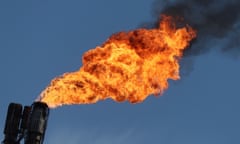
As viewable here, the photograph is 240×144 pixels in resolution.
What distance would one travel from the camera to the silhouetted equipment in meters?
29.0

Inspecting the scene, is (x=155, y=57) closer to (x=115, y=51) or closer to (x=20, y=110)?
(x=115, y=51)

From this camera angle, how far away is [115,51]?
3425 centimetres

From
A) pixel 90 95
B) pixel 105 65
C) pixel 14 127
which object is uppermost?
pixel 105 65

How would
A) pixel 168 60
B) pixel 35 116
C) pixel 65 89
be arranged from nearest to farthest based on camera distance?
pixel 35 116
pixel 65 89
pixel 168 60

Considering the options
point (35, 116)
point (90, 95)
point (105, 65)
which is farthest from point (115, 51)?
point (35, 116)

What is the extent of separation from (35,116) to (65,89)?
3.74 metres

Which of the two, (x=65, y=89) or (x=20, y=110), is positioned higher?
(x=65, y=89)

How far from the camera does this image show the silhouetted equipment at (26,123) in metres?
29.0

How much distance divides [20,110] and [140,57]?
30.0ft

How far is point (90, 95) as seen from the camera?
32.9 meters

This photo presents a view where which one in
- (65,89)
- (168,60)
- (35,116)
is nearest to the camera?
(35,116)

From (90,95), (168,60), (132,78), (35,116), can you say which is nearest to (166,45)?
(168,60)

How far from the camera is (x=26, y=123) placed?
98.0 ft

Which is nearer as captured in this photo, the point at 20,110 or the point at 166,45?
the point at 20,110
